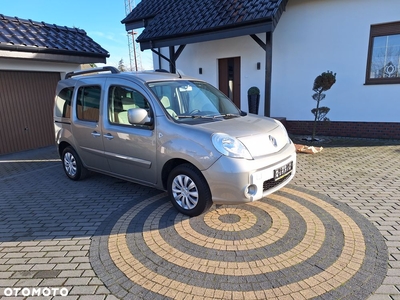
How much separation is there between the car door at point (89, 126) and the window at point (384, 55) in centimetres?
756

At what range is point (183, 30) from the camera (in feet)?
28.8

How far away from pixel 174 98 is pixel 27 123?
21.6 ft

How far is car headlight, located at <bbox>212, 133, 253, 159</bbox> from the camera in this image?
309 cm

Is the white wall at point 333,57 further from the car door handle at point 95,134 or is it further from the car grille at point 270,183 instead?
the car door handle at point 95,134

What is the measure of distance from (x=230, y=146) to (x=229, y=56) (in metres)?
7.68

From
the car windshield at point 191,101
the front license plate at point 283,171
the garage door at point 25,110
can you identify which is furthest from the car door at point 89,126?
the garage door at point 25,110

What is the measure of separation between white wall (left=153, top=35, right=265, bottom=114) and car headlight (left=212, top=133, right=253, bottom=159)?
265 inches

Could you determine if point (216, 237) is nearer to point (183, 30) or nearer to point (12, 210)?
point (12, 210)

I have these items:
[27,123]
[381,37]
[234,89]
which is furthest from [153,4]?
[381,37]

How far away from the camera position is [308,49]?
838 cm

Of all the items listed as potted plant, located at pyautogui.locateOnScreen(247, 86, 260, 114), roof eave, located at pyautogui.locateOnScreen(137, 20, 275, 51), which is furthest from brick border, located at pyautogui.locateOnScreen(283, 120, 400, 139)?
roof eave, located at pyautogui.locateOnScreen(137, 20, 275, 51)

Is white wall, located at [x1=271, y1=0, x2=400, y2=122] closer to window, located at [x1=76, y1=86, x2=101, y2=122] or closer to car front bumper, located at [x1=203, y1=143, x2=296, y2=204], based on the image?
car front bumper, located at [x1=203, y1=143, x2=296, y2=204]

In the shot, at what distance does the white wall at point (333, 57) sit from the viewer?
297 inches

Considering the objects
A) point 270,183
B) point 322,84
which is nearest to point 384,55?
point 322,84
